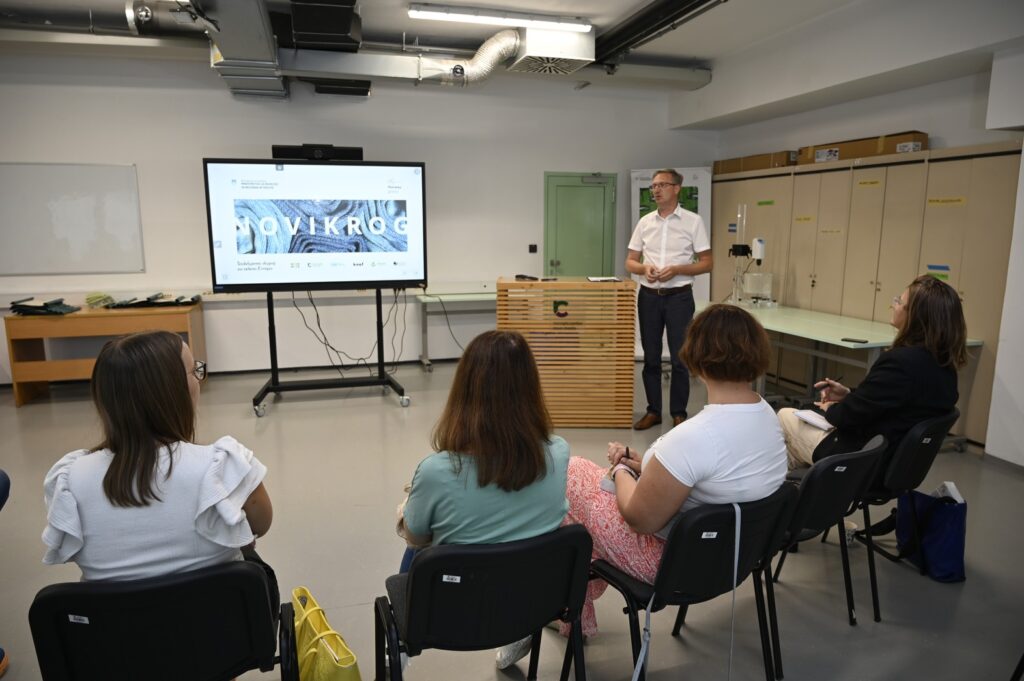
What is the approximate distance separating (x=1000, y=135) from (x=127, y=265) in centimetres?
667

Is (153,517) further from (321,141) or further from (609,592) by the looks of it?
(321,141)

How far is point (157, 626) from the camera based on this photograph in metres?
1.27

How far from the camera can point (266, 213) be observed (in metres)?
4.64

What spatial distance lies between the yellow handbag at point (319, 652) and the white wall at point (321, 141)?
15.3ft

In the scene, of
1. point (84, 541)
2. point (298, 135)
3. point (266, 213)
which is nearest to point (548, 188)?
point (298, 135)

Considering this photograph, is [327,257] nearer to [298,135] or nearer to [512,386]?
[298,135]

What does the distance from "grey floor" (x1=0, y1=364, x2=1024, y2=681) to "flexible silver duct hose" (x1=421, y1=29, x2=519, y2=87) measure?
289cm

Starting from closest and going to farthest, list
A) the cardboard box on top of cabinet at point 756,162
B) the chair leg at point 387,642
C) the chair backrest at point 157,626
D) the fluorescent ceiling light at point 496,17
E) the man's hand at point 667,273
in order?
1. the chair backrest at point 157,626
2. the chair leg at point 387,642
3. the man's hand at point 667,273
4. the fluorescent ceiling light at point 496,17
5. the cardboard box on top of cabinet at point 756,162

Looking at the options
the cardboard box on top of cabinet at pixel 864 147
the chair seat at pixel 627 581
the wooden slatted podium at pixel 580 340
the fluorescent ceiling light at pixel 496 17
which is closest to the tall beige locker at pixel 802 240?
the cardboard box on top of cabinet at pixel 864 147

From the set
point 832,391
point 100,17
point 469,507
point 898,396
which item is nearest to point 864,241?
point 832,391

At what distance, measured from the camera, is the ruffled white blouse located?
4.29 ft

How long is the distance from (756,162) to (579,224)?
1781 mm

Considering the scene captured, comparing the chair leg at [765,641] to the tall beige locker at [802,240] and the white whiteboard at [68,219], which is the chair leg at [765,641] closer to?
the tall beige locker at [802,240]

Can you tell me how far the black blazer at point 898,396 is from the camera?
2322 millimetres
